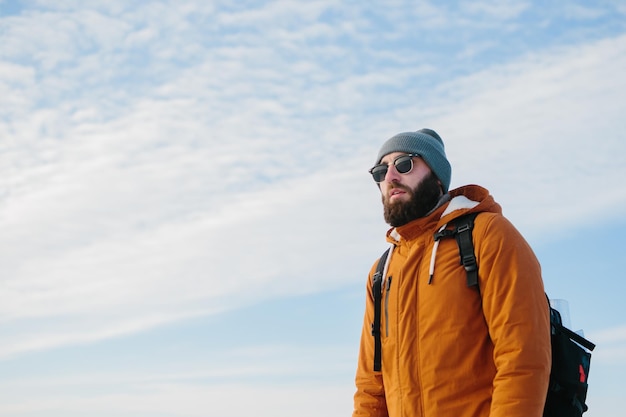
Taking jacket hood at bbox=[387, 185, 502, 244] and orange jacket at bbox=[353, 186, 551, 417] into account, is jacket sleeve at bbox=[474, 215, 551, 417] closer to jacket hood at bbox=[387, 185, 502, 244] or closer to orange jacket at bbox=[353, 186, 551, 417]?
orange jacket at bbox=[353, 186, 551, 417]

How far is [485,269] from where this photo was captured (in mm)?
4156

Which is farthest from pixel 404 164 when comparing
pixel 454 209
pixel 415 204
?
pixel 454 209

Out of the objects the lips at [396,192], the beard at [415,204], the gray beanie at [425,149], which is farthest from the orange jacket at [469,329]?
the gray beanie at [425,149]

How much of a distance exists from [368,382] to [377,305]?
0.58 meters

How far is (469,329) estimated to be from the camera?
4148mm

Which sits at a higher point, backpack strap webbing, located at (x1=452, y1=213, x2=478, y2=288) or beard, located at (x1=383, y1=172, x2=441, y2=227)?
beard, located at (x1=383, y1=172, x2=441, y2=227)

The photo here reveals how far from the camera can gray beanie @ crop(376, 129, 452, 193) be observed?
5.06m

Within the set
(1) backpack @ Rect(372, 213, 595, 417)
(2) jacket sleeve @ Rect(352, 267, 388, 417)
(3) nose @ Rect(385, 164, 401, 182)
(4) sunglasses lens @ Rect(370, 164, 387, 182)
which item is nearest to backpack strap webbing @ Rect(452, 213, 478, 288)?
(1) backpack @ Rect(372, 213, 595, 417)

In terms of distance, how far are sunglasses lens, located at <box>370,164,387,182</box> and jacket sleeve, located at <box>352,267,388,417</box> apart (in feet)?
2.84

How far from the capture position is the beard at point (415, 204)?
192 inches

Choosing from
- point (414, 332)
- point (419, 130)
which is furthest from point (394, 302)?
point (419, 130)

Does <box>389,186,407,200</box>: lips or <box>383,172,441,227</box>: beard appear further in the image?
<box>389,186,407,200</box>: lips

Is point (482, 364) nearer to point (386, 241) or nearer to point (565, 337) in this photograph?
point (565, 337)

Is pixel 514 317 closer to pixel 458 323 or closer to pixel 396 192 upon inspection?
pixel 458 323
